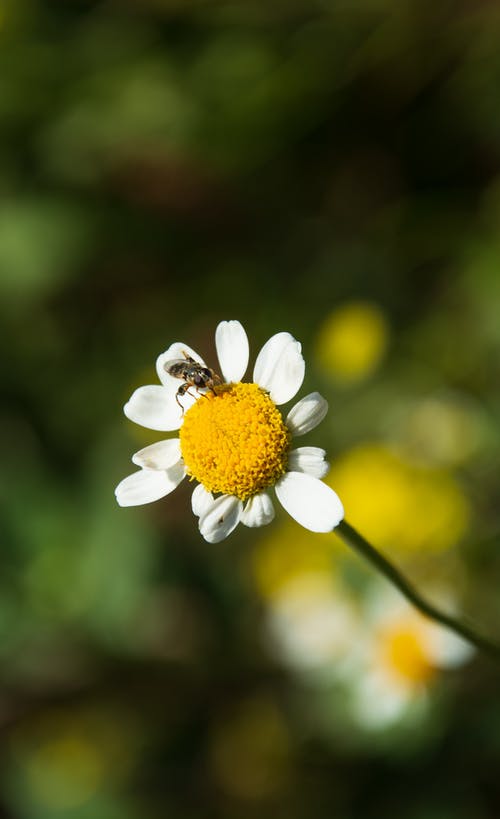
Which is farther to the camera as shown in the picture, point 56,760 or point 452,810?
point 56,760

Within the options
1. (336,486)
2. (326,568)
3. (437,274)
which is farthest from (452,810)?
(437,274)

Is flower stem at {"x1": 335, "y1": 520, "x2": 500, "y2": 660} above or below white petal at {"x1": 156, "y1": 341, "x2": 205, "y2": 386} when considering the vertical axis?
below

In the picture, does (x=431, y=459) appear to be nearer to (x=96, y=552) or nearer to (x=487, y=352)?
(x=487, y=352)

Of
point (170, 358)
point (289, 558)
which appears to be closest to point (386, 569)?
point (170, 358)

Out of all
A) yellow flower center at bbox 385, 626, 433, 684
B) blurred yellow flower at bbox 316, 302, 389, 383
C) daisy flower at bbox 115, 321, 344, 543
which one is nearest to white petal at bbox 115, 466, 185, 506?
daisy flower at bbox 115, 321, 344, 543

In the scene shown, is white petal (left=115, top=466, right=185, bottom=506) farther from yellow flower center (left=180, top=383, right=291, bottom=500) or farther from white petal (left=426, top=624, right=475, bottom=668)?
white petal (left=426, top=624, right=475, bottom=668)

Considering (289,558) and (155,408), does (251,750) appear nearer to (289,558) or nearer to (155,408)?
(289,558)
